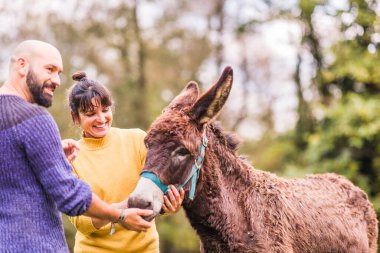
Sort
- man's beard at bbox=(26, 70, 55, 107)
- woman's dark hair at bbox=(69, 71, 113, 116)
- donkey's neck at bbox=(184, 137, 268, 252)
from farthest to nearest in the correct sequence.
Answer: donkey's neck at bbox=(184, 137, 268, 252) < woman's dark hair at bbox=(69, 71, 113, 116) < man's beard at bbox=(26, 70, 55, 107)

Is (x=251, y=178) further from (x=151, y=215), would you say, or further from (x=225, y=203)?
(x=151, y=215)

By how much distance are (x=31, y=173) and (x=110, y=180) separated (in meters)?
0.91

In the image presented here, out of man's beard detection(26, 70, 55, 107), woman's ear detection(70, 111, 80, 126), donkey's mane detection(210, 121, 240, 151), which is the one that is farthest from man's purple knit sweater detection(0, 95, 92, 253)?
donkey's mane detection(210, 121, 240, 151)

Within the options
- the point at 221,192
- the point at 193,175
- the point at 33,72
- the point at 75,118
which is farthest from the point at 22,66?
the point at 221,192

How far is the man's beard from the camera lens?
3.22m

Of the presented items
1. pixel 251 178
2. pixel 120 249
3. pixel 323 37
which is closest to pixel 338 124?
pixel 323 37

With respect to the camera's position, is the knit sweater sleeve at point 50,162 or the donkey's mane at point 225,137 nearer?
the knit sweater sleeve at point 50,162

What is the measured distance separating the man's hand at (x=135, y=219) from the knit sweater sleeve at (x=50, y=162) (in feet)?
1.41

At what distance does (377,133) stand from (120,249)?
930 centimetres

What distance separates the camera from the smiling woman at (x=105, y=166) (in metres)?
3.93

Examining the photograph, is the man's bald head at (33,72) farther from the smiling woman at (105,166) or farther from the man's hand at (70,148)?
the smiling woman at (105,166)

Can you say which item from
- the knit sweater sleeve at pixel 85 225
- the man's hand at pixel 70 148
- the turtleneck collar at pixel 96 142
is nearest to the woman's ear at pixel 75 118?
the turtleneck collar at pixel 96 142

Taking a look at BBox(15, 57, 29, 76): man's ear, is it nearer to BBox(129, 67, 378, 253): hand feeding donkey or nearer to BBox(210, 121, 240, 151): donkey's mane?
BBox(129, 67, 378, 253): hand feeding donkey

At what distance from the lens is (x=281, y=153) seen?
17.7 meters
